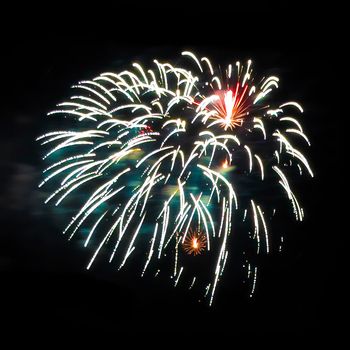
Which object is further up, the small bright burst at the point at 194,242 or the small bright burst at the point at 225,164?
the small bright burst at the point at 225,164

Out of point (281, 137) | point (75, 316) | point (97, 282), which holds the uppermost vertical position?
point (281, 137)

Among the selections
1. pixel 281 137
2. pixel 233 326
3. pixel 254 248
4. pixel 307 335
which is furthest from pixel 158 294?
pixel 281 137

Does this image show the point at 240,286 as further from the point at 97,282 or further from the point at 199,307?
the point at 97,282

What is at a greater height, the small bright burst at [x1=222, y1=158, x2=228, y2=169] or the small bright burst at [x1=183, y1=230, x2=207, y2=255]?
the small bright burst at [x1=222, y1=158, x2=228, y2=169]
